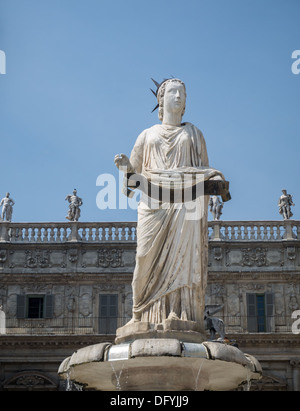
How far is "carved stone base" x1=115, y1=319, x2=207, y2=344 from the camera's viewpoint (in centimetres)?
830

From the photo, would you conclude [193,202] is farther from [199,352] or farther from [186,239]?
[199,352]

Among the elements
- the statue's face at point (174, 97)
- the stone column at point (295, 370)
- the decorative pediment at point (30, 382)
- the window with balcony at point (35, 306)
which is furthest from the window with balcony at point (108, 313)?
the statue's face at point (174, 97)

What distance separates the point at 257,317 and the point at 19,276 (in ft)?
35.5

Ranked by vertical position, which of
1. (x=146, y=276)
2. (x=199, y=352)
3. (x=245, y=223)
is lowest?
(x=199, y=352)

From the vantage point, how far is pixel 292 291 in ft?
117

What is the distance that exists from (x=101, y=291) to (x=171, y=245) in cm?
2737

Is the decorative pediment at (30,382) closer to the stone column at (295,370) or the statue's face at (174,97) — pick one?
the stone column at (295,370)

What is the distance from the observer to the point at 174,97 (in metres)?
9.55

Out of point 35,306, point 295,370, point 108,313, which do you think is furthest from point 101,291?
point 295,370
